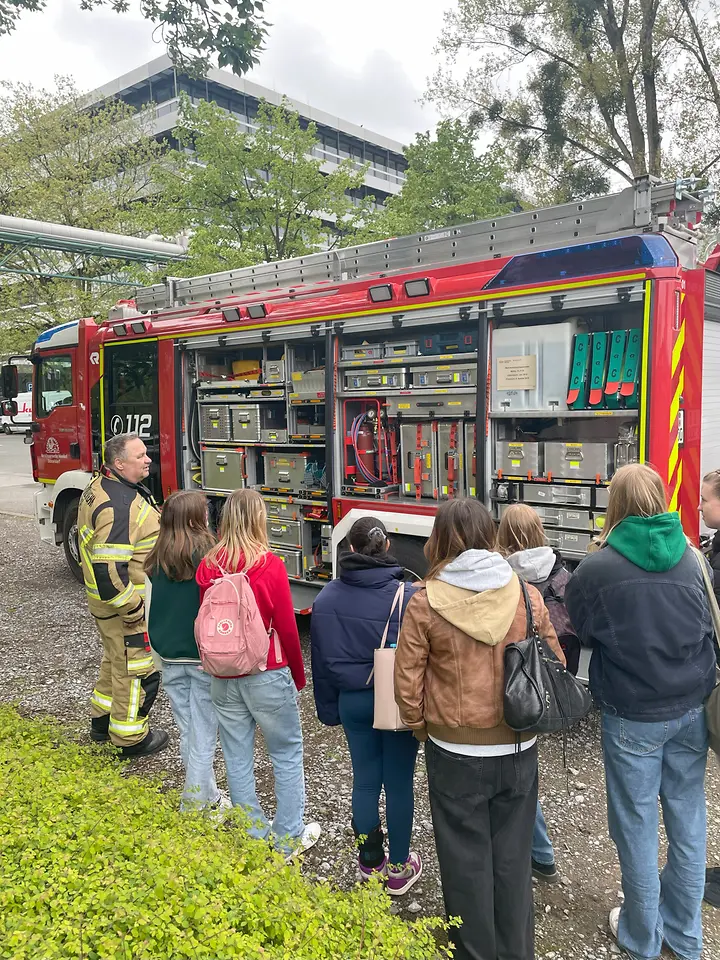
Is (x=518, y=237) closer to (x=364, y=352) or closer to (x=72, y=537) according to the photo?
(x=364, y=352)

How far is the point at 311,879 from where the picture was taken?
130 inches

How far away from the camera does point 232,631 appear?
3.00 m

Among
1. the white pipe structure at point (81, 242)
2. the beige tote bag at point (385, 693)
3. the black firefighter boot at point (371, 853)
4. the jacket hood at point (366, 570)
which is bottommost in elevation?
the black firefighter boot at point (371, 853)

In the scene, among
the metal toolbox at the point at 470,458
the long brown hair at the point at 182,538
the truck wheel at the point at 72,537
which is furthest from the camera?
the truck wheel at the point at 72,537

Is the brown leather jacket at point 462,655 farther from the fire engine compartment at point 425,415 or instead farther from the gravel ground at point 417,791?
the fire engine compartment at point 425,415

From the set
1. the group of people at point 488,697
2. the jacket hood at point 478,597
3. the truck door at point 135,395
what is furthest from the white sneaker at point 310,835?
the truck door at point 135,395

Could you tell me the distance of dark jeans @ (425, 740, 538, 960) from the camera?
2426mm

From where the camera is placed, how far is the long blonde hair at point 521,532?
338 centimetres

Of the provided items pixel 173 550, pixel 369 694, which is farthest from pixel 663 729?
pixel 173 550

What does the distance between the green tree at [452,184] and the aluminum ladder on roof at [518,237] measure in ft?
29.7

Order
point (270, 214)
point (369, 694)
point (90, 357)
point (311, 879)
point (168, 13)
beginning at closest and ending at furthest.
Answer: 1. point (369, 694)
2. point (311, 879)
3. point (168, 13)
4. point (90, 357)
5. point (270, 214)

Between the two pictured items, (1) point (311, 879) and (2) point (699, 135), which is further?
(2) point (699, 135)

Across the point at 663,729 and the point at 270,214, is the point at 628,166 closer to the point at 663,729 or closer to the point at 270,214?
the point at 270,214

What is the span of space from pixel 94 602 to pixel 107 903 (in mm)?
2462
